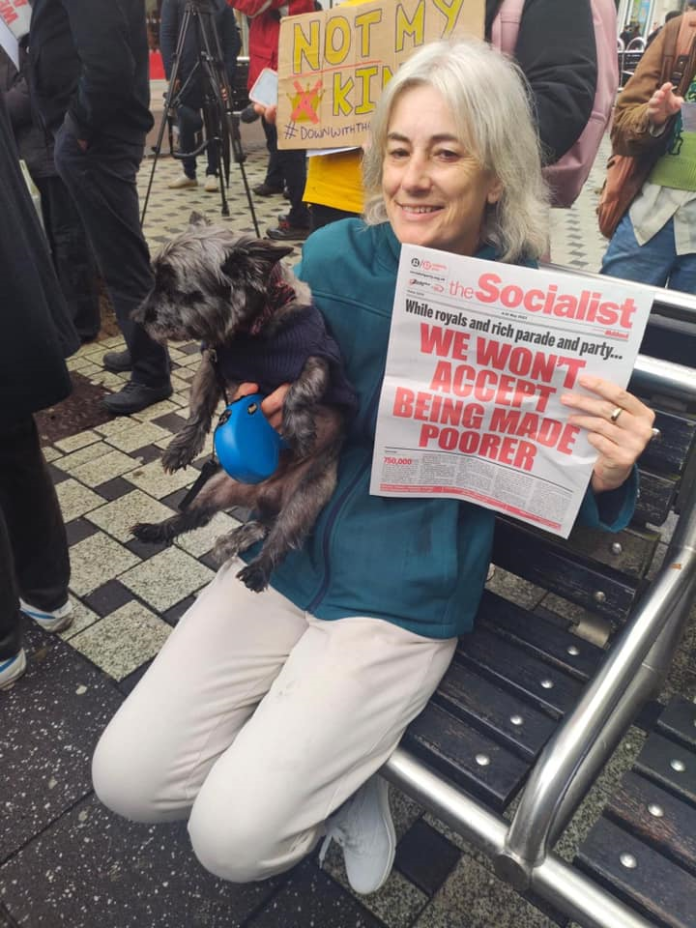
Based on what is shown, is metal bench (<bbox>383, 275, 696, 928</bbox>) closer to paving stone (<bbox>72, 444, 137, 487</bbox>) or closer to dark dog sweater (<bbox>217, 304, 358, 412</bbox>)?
dark dog sweater (<bbox>217, 304, 358, 412</bbox>)

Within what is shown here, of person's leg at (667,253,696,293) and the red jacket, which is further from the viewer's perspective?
the red jacket

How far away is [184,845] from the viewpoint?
1918 millimetres

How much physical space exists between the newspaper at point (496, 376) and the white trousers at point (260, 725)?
1.33 feet

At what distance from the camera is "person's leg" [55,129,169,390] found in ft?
11.9

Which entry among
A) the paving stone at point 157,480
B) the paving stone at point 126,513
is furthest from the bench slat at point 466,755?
the paving stone at point 157,480

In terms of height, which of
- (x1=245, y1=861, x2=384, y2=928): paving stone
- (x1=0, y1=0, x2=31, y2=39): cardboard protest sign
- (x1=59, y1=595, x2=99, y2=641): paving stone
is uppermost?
(x1=0, y1=0, x2=31, y2=39): cardboard protest sign

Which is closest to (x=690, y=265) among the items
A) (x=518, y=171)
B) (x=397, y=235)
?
(x=518, y=171)

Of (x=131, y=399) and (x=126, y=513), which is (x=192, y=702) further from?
(x=131, y=399)

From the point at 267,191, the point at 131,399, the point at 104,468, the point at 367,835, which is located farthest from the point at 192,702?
the point at 267,191

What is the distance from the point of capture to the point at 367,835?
1749mm

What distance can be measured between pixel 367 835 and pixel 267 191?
9.18 meters

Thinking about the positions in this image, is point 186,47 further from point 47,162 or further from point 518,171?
point 518,171

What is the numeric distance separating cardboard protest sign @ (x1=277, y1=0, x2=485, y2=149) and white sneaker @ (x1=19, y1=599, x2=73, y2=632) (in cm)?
204

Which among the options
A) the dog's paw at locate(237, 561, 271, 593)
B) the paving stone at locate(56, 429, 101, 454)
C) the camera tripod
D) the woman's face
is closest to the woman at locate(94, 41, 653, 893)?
the woman's face
